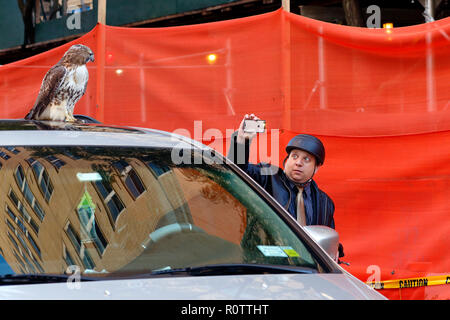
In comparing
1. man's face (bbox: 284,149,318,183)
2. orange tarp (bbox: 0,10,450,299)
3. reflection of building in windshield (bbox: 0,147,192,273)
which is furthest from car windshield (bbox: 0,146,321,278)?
orange tarp (bbox: 0,10,450,299)

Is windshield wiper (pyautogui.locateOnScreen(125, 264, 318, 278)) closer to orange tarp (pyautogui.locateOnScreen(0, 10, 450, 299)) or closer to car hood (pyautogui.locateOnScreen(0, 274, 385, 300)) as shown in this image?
car hood (pyautogui.locateOnScreen(0, 274, 385, 300))

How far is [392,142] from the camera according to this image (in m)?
5.56

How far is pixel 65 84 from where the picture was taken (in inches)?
235

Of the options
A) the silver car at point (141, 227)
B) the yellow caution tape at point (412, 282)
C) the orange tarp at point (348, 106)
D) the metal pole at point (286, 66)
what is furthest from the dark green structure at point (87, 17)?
the silver car at point (141, 227)

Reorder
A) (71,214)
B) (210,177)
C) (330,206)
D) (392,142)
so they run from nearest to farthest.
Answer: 1. (71,214)
2. (210,177)
3. (330,206)
4. (392,142)

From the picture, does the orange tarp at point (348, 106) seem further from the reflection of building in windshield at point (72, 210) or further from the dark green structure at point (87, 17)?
the dark green structure at point (87, 17)

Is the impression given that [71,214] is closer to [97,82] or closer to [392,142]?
[392,142]

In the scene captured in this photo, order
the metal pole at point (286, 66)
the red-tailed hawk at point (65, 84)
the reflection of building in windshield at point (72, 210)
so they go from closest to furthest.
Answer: the reflection of building in windshield at point (72, 210), the metal pole at point (286, 66), the red-tailed hawk at point (65, 84)

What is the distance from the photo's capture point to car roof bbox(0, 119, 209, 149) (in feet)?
9.55

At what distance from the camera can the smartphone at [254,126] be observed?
4.40m

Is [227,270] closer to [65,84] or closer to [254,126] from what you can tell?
[254,126]

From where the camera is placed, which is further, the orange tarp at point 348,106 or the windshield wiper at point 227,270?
the orange tarp at point 348,106
